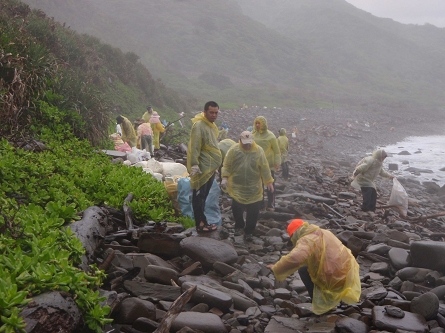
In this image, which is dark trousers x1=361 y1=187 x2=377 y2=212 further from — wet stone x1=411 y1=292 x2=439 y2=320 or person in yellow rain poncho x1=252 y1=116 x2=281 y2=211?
wet stone x1=411 y1=292 x2=439 y2=320

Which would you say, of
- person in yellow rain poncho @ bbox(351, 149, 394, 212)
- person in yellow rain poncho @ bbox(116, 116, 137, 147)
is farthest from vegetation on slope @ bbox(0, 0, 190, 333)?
person in yellow rain poncho @ bbox(351, 149, 394, 212)

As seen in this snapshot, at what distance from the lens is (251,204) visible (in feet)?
21.6

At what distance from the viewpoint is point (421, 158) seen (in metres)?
25.2

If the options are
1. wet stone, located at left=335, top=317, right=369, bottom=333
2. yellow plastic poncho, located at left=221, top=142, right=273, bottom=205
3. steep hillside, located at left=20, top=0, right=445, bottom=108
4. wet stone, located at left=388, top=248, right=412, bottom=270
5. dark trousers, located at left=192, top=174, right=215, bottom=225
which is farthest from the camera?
steep hillside, located at left=20, top=0, right=445, bottom=108

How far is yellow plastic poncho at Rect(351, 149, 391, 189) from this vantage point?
8.77 metres

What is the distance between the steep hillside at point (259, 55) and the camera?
5309 centimetres

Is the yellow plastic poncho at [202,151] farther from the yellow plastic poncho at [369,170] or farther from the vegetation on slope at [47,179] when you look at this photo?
Answer: the yellow plastic poncho at [369,170]

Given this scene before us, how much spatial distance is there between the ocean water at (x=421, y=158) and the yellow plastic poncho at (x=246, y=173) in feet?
46.8

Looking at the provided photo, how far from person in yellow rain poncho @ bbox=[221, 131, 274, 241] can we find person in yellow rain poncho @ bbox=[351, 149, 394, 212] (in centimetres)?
309

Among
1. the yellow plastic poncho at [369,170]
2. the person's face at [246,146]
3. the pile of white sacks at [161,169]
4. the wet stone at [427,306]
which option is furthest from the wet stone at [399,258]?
the pile of white sacks at [161,169]

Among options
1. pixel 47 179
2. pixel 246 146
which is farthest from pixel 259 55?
pixel 47 179

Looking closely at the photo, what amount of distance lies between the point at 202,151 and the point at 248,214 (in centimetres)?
132

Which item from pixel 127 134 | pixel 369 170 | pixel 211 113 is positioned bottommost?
pixel 127 134

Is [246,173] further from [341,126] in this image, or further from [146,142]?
[341,126]
